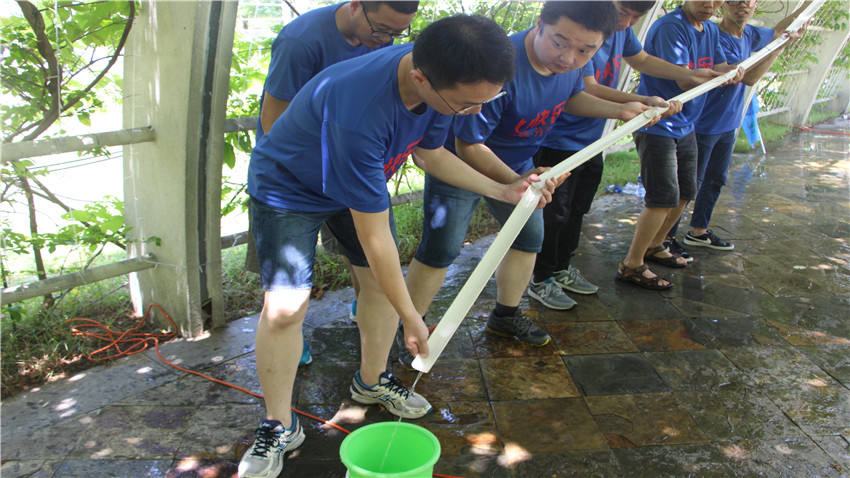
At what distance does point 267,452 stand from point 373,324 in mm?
652

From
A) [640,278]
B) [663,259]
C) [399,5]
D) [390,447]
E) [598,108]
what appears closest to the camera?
[390,447]

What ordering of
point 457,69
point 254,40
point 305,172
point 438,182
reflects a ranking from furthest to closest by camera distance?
1. point 254,40
2. point 438,182
3. point 305,172
4. point 457,69

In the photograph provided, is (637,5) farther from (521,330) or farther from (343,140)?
(343,140)

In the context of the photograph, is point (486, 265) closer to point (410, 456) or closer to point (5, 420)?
point (410, 456)

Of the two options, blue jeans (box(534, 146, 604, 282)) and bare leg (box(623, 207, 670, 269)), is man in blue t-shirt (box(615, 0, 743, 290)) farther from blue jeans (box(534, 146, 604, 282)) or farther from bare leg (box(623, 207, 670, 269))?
blue jeans (box(534, 146, 604, 282))

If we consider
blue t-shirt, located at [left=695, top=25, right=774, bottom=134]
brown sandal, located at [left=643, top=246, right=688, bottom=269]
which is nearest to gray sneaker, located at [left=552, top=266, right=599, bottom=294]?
brown sandal, located at [left=643, top=246, right=688, bottom=269]

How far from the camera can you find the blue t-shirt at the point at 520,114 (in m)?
2.49

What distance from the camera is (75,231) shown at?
279 centimetres

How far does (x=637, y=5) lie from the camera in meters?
2.77

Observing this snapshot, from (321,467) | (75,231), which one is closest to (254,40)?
(75,231)

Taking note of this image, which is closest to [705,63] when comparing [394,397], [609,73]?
[609,73]

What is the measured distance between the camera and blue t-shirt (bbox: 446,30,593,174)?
2.49 meters

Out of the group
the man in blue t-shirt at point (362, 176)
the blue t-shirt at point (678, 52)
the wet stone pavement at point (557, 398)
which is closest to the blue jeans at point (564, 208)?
the wet stone pavement at point (557, 398)

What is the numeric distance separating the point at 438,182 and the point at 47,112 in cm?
197
